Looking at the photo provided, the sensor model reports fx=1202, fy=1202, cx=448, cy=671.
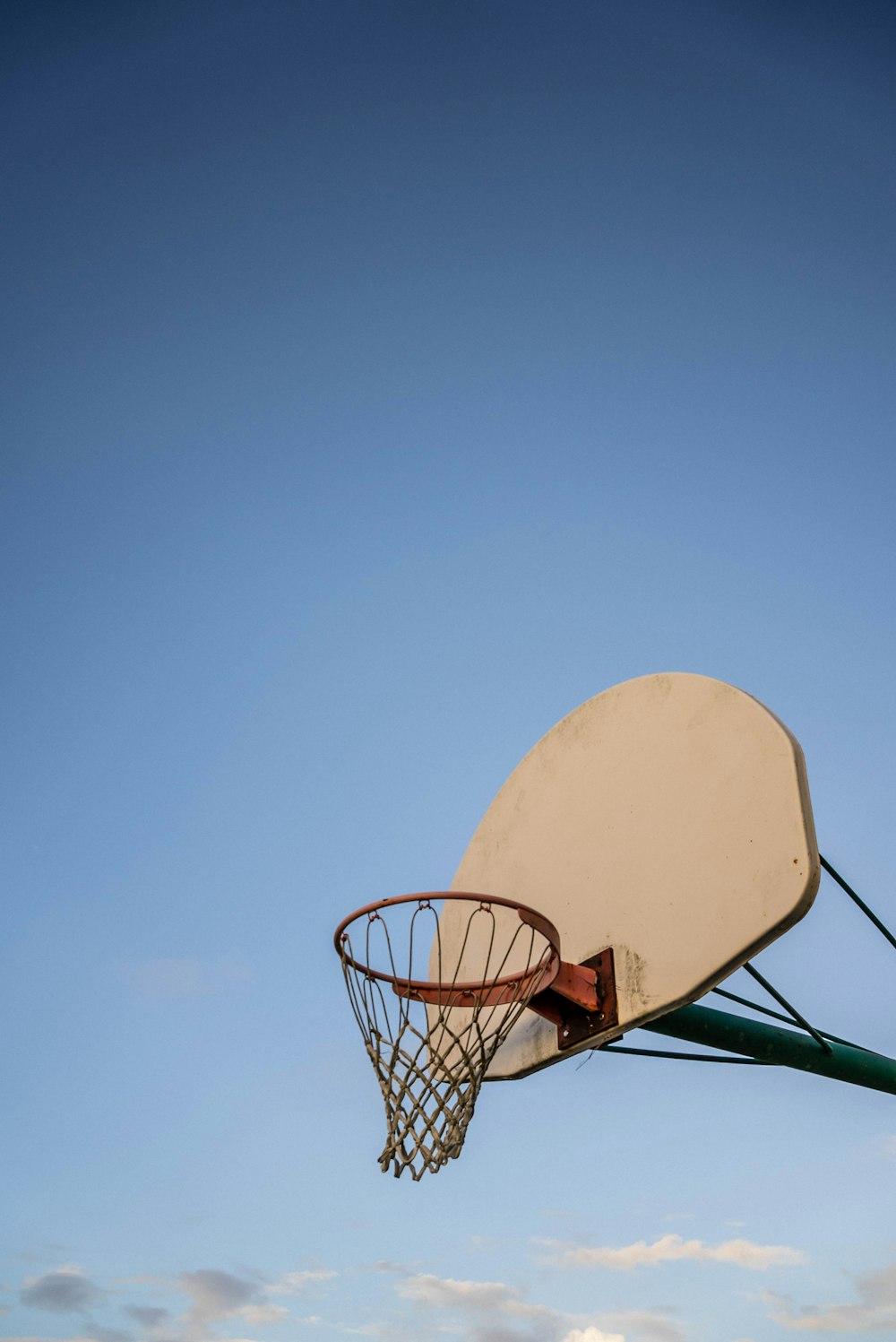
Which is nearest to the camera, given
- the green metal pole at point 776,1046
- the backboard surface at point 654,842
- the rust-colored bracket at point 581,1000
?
the backboard surface at point 654,842

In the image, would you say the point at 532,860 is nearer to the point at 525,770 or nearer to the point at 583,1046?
the point at 525,770

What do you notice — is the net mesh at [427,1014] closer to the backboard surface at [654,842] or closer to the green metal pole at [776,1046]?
the backboard surface at [654,842]

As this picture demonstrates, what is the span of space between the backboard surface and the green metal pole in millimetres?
313

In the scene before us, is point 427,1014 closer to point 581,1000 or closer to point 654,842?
point 581,1000

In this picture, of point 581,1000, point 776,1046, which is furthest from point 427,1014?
point 776,1046

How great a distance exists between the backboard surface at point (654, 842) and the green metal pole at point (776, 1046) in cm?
31

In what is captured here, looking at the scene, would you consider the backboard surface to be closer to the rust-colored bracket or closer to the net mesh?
the rust-colored bracket

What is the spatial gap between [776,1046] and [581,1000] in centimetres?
90

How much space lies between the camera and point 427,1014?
4.27 metres

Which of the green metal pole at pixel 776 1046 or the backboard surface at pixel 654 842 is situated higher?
the backboard surface at pixel 654 842

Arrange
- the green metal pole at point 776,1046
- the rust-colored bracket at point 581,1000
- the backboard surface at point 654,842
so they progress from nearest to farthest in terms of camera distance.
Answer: the backboard surface at point 654,842, the rust-colored bracket at point 581,1000, the green metal pole at point 776,1046

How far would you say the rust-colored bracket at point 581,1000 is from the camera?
409 centimetres

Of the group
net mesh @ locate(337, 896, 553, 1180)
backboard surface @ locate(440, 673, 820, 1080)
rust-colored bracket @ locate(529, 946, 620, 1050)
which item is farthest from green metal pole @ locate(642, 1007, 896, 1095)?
net mesh @ locate(337, 896, 553, 1180)

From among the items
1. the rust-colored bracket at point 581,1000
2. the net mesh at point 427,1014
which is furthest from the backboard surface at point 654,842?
the net mesh at point 427,1014
